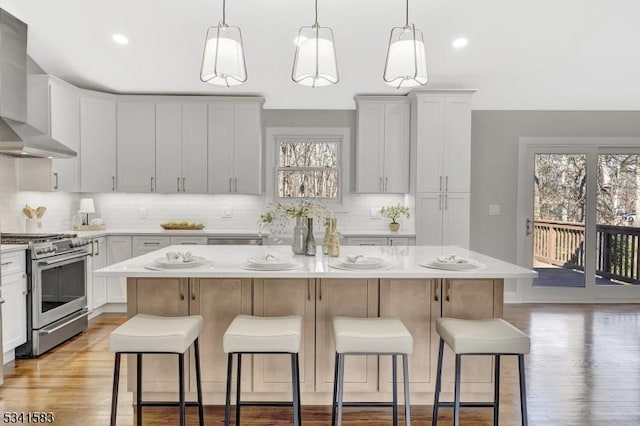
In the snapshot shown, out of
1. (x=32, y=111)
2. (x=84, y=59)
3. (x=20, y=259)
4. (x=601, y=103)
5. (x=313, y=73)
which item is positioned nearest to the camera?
(x=313, y=73)

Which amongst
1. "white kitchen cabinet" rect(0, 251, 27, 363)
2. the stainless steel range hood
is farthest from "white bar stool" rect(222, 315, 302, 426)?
the stainless steel range hood

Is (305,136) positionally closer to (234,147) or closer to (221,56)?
(234,147)

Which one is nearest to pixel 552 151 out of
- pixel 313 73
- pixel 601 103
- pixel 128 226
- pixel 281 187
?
pixel 601 103

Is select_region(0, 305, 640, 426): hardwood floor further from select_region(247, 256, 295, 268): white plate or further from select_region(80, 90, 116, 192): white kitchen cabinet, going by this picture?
select_region(80, 90, 116, 192): white kitchen cabinet

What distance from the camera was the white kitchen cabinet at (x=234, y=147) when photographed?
18.0 feet

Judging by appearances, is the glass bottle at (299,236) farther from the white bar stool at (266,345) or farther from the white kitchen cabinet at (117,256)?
the white kitchen cabinet at (117,256)

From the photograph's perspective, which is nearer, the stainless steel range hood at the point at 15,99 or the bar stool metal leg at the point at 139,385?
the bar stool metal leg at the point at 139,385

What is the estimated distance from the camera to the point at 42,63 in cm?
481

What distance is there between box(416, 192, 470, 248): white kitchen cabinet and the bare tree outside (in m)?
1.23

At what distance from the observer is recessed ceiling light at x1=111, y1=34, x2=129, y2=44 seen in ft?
14.8

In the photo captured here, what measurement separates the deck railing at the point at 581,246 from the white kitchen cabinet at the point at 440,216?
132 cm

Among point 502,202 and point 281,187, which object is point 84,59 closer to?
point 281,187

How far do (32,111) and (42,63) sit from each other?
718 mm

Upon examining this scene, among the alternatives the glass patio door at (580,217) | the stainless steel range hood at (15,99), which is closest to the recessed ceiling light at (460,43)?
the glass patio door at (580,217)
